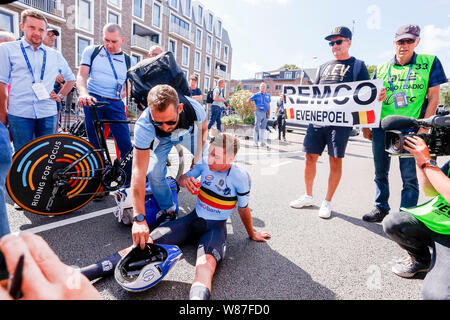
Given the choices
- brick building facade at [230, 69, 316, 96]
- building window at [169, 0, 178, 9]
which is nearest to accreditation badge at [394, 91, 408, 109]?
building window at [169, 0, 178, 9]

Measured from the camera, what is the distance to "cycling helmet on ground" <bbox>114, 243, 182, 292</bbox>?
5.47 feet

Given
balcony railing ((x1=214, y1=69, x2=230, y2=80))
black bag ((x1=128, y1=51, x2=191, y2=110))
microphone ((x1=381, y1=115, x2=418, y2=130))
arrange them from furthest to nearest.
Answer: balcony railing ((x1=214, y1=69, x2=230, y2=80)) < black bag ((x1=128, y1=51, x2=191, y2=110)) < microphone ((x1=381, y1=115, x2=418, y2=130))

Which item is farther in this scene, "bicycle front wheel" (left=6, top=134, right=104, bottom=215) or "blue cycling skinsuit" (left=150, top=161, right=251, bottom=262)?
"bicycle front wheel" (left=6, top=134, right=104, bottom=215)

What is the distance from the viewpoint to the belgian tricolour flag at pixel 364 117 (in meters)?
3.29

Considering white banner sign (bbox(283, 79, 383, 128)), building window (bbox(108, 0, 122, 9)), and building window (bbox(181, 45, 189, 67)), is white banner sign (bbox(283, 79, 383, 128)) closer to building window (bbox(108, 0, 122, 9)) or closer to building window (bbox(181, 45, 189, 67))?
building window (bbox(108, 0, 122, 9))

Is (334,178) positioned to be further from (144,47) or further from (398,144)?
(144,47)

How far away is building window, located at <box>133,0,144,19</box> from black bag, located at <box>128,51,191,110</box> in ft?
93.4

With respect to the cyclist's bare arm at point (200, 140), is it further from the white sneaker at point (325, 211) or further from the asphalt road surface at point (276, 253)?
the white sneaker at point (325, 211)

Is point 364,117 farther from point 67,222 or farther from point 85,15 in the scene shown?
point 85,15

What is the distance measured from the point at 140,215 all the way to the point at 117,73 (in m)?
2.39

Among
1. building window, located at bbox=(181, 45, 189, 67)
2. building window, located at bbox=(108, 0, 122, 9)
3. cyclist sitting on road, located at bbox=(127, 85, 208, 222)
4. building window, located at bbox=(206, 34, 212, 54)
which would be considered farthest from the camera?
building window, located at bbox=(206, 34, 212, 54)

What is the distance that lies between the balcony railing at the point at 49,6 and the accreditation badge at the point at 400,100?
24.3m

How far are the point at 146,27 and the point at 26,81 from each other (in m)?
28.6
